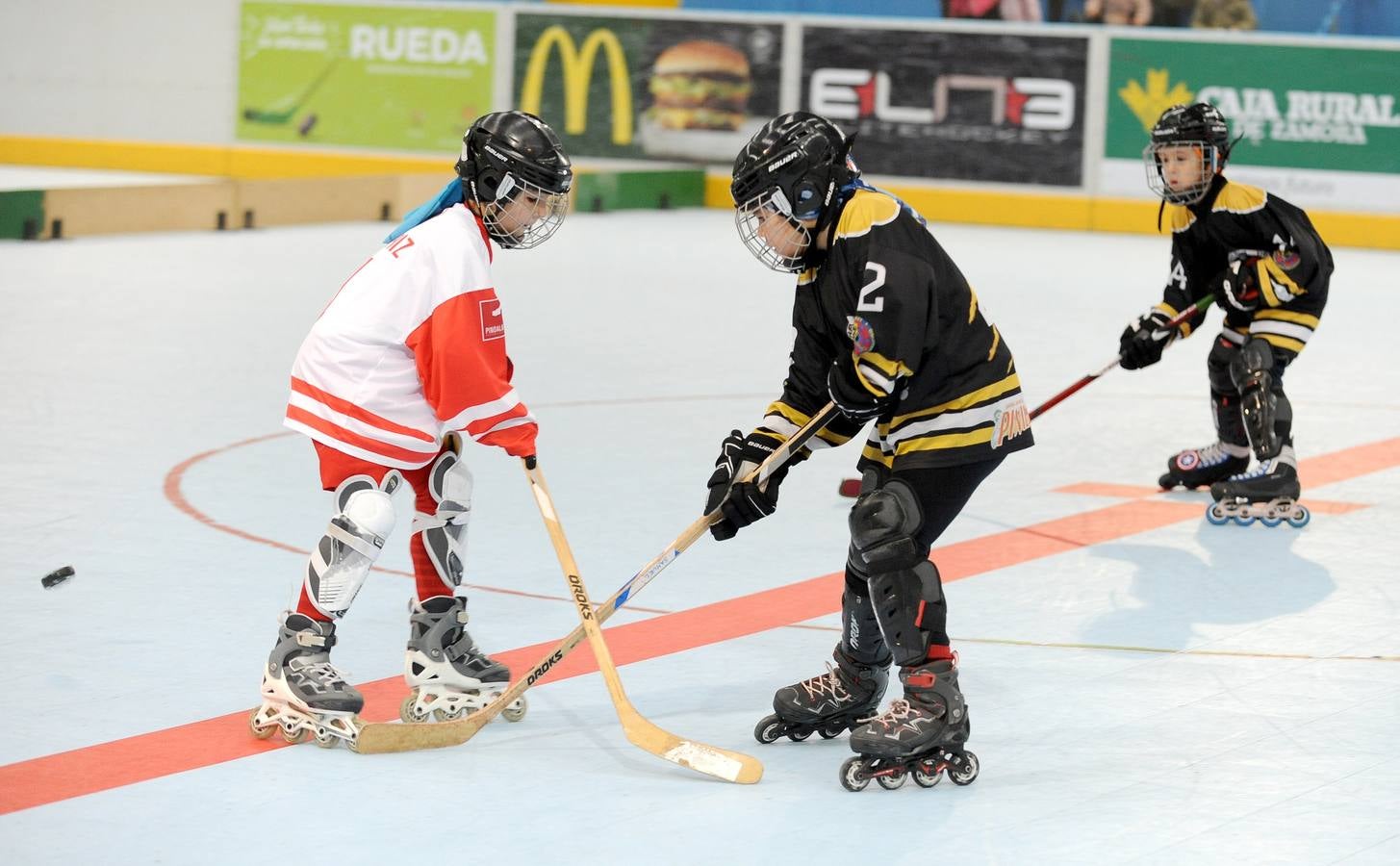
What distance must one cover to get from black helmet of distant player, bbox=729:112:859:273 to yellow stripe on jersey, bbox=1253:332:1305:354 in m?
2.81

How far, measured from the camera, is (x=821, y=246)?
3641mm

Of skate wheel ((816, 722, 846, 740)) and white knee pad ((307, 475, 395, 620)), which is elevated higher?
white knee pad ((307, 475, 395, 620))

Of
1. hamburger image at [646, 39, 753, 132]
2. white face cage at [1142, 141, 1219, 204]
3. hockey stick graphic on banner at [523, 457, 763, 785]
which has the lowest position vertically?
hockey stick graphic on banner at [523, 457, 763, 785]

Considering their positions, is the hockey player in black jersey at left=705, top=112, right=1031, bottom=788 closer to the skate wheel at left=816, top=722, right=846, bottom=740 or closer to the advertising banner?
the skate wheel at left=816, top=722, right=846, bottom=740

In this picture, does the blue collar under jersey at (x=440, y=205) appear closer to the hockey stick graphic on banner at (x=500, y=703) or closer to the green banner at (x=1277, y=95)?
the hockey stick graphic on banner at (x=500, y=703)

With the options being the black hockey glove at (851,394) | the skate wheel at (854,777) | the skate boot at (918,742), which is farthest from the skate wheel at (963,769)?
the black hockey glove at (851,394)

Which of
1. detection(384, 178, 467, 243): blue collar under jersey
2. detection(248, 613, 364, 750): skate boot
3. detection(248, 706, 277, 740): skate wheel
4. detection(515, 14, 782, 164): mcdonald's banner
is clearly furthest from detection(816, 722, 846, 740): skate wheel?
detection(515, 14, 782, 164): mcdonald's banner

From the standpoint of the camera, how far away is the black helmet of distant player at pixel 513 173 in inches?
149

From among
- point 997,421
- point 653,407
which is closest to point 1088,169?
point 653,407

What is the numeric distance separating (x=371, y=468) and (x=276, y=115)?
14.8m

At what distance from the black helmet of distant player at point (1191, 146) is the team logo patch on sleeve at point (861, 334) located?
2.67 m

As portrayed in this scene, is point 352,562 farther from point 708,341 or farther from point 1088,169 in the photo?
point 1088,169

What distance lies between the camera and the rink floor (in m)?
3.32

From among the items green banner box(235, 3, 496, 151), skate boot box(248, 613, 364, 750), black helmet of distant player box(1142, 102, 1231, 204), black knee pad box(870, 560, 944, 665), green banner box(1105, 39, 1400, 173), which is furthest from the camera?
green banner box(235, 3, 496, 151)
